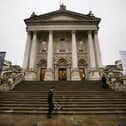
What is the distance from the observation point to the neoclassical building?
2353 centimetres

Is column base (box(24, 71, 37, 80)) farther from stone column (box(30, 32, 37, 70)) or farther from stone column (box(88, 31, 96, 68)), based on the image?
stone column (box(88, 31, 96, 68))

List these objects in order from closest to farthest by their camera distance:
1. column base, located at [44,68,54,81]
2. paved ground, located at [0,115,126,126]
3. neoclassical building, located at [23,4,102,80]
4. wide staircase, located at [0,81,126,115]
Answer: paved ground, located at [0,115,126,126] → wide staircase, located at [0,81,126,115] → column base, located at [44,68,54,81] → neoclassical building, located at [23,4,102,80]

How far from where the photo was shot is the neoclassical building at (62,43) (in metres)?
23.5

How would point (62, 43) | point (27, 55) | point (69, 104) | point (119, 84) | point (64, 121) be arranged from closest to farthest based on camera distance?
point (64, 121) → point (69, 104) → point (119, 84) → point (27, 55) → point (62, 43)

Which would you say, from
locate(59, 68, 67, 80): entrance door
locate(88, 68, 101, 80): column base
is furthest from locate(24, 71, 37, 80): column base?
locate(88, 68, 101, 80): column base

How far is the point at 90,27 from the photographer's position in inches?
971

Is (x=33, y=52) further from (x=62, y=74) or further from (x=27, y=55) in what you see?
(x=62, y=74)

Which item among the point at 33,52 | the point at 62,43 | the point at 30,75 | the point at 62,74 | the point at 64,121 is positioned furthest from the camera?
the point at 62,43

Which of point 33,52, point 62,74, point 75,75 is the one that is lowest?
point 75,75

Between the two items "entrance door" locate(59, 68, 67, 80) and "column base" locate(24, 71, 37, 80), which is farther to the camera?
"entrance door" locate(59, 68, 67, 80)

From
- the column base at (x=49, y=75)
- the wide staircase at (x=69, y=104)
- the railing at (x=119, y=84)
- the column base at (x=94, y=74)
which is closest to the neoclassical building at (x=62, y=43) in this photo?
the column base at (x=94, y=74)

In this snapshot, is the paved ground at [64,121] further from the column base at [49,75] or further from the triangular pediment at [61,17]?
the triangular pediment at [61,17]

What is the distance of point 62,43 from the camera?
2592 cm

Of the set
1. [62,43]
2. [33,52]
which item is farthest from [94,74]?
[33,52]
